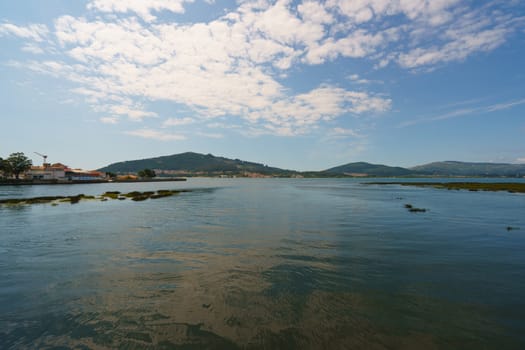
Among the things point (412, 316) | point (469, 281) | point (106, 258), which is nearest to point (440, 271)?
point (469, 281)

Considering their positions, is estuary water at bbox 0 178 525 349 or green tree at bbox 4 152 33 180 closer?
estuary water at bbox 0 178 525 349

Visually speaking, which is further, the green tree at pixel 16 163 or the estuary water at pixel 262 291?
the green tree at pixel 16 163

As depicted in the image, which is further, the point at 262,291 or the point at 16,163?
the point at 16,163

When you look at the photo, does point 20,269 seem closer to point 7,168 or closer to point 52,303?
point 52,303

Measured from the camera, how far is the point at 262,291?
11938 mm

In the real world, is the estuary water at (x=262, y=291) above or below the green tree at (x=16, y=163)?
below

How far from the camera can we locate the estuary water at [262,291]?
850cm

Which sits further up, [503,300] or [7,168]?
[7,168]

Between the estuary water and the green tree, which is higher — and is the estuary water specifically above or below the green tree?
below

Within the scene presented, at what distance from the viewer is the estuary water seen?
8.50 metres

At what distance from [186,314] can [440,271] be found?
13.9 metres

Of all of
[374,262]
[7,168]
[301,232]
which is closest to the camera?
[374,262]

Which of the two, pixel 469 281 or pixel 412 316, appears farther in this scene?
pixel 469 281

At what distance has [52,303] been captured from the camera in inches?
425
